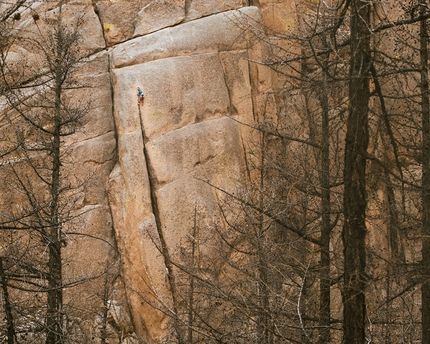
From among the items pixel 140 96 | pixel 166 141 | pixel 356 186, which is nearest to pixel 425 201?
pixel 356 186

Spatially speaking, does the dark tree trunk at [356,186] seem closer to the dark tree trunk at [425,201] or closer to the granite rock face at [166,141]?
the dark tree trunk at [425,201]

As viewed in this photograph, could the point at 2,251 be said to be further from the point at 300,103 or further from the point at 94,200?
the point at 300,103

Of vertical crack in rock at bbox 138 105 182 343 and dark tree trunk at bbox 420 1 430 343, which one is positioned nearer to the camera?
dark tree trunk at bbox 420 1 430 343

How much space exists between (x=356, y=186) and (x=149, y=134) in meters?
11.1

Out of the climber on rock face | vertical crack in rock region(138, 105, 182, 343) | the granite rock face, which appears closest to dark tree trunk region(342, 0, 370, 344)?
the granite rock face

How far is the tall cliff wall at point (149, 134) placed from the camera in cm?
1784

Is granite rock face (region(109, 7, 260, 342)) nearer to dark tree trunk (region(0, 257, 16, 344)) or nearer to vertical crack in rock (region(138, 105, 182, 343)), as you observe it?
vertical crack in rock (region(138, 105, 182, 343))

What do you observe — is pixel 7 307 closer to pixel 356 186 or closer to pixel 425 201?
pixel 356 186

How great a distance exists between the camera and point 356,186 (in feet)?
24.6

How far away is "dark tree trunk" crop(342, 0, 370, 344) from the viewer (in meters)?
7.43

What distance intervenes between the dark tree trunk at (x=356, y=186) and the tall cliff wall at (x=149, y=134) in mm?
10128

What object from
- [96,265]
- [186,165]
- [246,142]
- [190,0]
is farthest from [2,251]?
[190,0]

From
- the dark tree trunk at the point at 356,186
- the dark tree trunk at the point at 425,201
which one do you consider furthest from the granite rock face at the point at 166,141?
the dark tree trunk at the point at 356,186

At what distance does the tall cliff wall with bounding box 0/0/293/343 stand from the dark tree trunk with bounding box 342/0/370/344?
399 inches
